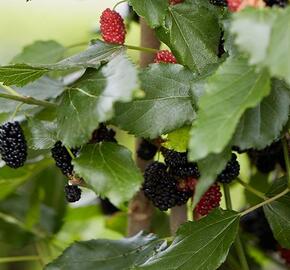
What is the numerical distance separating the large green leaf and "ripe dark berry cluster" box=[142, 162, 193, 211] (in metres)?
0.15

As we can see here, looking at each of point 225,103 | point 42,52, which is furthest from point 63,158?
point 42,52

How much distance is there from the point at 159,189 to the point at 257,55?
0.32 meters

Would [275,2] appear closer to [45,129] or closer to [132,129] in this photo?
[132,129]

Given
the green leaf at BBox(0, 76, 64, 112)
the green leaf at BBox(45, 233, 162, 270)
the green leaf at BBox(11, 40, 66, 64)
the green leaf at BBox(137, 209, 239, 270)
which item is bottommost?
the green leaf at BBox(45, 233, 162, 270)

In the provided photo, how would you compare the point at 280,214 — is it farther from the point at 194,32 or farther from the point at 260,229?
the point at 260,229

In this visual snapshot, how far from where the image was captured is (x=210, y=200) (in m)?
0.78

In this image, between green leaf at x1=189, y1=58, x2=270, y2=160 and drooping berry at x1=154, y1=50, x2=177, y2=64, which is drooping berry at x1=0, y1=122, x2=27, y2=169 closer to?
drooping berry at x1=154, y1=50, x2=177, y2=64

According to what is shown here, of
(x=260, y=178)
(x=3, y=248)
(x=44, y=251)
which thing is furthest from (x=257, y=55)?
(x=3, y=248)

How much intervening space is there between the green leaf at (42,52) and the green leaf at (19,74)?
385 mm

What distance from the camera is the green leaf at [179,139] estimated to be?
0.68m

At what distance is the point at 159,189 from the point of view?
0.76 meters

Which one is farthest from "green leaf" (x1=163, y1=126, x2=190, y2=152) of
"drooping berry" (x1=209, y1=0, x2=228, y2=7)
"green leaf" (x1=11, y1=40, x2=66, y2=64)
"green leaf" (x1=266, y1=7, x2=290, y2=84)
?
"green leaf" (x1=11, y1=40, x2=66, y2=64)

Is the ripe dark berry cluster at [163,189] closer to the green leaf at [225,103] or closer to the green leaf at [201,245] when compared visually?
the green leaf at [201,245]

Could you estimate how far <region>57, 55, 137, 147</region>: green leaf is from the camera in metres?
0.56
